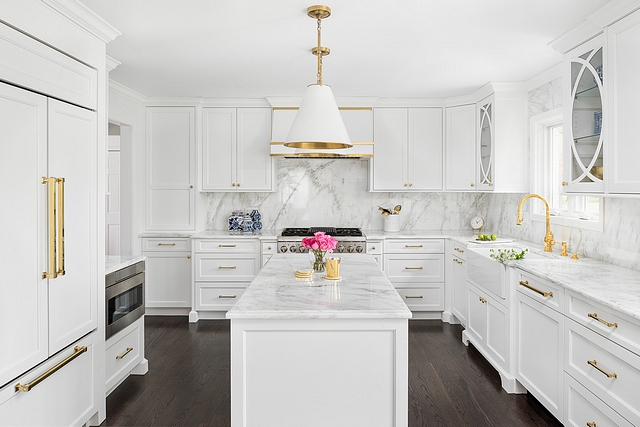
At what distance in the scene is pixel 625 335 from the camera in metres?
1.85

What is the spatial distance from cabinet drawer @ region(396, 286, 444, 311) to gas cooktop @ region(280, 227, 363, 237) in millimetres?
800

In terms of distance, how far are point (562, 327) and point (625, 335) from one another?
20.5 inches

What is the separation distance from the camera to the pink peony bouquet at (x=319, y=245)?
263 centimetres

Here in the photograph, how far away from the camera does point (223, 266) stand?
15.1ft

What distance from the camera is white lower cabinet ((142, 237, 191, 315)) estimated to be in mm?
4707

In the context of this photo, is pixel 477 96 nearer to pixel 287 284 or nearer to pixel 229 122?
pixel 229 122

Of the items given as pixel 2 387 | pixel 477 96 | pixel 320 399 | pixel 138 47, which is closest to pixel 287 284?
pixel 320 399

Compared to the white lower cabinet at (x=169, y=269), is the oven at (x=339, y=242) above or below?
above

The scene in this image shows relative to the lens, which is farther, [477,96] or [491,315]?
[477,96]

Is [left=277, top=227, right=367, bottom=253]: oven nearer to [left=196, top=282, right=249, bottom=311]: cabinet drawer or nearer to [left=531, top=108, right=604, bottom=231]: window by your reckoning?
[left=196, top=282, right=249, bottom=311]: cabinet drawer

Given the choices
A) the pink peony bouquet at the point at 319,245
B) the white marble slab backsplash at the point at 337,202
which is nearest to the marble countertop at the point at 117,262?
the pink peony bouquet at the point at 319,245

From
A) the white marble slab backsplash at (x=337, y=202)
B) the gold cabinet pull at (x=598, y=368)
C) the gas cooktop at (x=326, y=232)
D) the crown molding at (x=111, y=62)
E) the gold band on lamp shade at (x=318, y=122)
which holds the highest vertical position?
the crown molding at (x=111, y=62)

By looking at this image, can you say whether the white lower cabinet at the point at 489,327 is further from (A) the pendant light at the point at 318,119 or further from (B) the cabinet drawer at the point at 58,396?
(B) the cabinet drawer at the point at 58,396

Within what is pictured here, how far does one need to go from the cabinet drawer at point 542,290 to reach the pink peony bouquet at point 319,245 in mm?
1274
